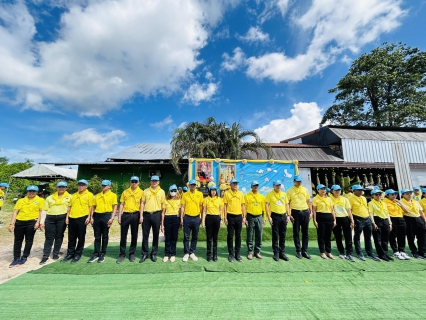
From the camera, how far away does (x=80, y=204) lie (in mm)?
4289

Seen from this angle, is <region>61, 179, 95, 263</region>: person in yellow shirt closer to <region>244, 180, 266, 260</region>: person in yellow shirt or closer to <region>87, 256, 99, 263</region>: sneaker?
<region>87, 256, 99, 263</region>: sneaker

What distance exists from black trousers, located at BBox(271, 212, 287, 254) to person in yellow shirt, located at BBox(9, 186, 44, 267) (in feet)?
16.3

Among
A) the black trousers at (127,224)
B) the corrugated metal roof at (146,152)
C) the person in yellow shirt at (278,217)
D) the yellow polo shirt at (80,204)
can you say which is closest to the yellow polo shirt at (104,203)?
the yellow polo shirt at (80,204)

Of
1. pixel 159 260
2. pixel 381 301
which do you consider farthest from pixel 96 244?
pixel 381 301

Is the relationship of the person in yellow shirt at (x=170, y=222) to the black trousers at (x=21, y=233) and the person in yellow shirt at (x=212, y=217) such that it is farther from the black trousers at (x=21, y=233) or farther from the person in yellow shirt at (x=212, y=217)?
the black trousers at (x=21, y=233)

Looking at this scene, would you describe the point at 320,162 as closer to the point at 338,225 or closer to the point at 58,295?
the point at 338,225

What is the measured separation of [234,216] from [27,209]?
166 inches

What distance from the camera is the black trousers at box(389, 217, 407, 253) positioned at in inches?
182

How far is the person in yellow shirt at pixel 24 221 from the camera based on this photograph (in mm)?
4160

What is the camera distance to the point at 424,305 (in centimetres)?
259

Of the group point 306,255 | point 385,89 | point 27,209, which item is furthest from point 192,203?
point 385,89

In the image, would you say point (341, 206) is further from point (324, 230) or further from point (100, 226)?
point (100, 226)

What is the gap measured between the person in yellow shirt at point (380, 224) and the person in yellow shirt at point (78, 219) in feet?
20.2

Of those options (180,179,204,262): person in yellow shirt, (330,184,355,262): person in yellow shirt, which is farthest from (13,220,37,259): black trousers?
(330,184,355,262): person in yellow shirt
